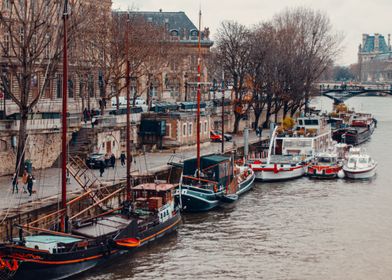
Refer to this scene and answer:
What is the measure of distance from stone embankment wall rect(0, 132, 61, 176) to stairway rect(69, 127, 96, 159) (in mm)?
1924

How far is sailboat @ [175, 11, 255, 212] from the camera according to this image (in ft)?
144

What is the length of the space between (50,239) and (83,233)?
101 inches

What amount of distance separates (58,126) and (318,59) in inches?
2304

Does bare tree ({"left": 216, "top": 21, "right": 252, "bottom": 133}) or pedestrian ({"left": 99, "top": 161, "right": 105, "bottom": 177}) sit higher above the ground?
bare tree ({"left": 216, "top": 21, "right": 252, "bottom": 133})

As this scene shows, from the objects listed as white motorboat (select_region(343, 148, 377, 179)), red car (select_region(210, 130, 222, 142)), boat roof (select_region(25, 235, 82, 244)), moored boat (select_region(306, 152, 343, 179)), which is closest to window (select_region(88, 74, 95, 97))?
red car (select_region(210, 130, 222, 142))

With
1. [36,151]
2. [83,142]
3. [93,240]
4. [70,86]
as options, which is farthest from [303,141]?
[93,240]

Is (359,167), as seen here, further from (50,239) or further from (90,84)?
(50,239)

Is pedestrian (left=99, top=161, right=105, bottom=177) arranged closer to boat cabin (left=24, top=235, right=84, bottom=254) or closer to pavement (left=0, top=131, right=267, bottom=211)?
pavement (left=0, top=131, right=267, bottom=211)

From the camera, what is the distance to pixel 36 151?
156 ft

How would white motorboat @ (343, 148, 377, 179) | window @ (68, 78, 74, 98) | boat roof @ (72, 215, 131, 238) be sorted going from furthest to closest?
window @ (68, 78, 74, 98) < white motorboat @ (343, 148, 377, 179) < boat roof @ (72, 215, 131, 238)

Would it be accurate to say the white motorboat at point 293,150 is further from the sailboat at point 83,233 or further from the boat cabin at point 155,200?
the boat cabin at point 155,200

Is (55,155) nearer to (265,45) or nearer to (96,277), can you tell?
(96,277)

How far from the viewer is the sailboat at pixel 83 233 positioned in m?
28.8

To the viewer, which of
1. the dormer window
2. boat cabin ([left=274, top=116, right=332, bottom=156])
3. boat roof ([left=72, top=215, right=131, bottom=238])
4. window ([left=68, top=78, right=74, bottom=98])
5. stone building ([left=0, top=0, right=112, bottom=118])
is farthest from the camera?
the dormer window
